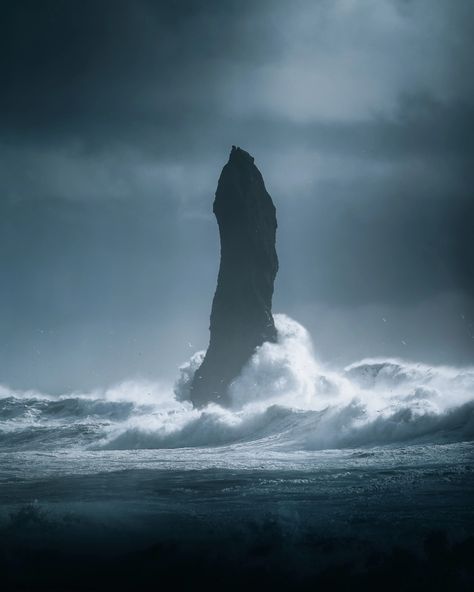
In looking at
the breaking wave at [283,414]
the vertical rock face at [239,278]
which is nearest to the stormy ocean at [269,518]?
the breaking wave at [283,414]

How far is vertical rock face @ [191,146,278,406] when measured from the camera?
68.4m

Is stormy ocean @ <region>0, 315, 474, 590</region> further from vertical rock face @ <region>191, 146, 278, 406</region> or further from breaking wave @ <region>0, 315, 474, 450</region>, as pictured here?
vertical rock face @ <region>191, 146, 278, 406</region>

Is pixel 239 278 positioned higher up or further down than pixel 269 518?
higher up

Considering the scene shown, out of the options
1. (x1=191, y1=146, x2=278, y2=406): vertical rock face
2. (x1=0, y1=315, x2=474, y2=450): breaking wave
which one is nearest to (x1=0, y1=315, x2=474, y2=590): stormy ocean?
(x1=0, y1=315, x2=474, y2=450): breaking wave

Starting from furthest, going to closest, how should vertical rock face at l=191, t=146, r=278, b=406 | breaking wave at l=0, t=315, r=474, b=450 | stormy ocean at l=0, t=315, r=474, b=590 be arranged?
vertical rock face at l=191, t=146, r=278, b=406 < breaking wave at l=0, t=315, r=474, b=450 < stormy ocean at l=0, t=315, r=474, b=590

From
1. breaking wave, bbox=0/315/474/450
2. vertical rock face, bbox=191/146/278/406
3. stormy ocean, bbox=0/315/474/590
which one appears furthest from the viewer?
vertical rock face, bbox=191/146/278/406

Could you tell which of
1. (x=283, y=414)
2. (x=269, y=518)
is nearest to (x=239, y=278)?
(x=283, y=414)

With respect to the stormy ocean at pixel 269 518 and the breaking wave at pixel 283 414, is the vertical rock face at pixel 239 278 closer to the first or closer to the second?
the breaking wave at pixel 283 414

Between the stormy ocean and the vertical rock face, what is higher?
the vertical rock face

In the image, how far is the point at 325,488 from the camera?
15047 millimetres

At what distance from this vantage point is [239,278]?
7075cm

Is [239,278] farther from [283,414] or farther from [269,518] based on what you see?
[269,518]

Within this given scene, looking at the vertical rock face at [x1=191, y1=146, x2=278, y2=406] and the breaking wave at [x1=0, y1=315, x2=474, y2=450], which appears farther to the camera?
the vertical rock face at [x1=191, y1=146, x2=278, y2=406]

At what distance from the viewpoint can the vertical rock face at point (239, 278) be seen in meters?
68.4
